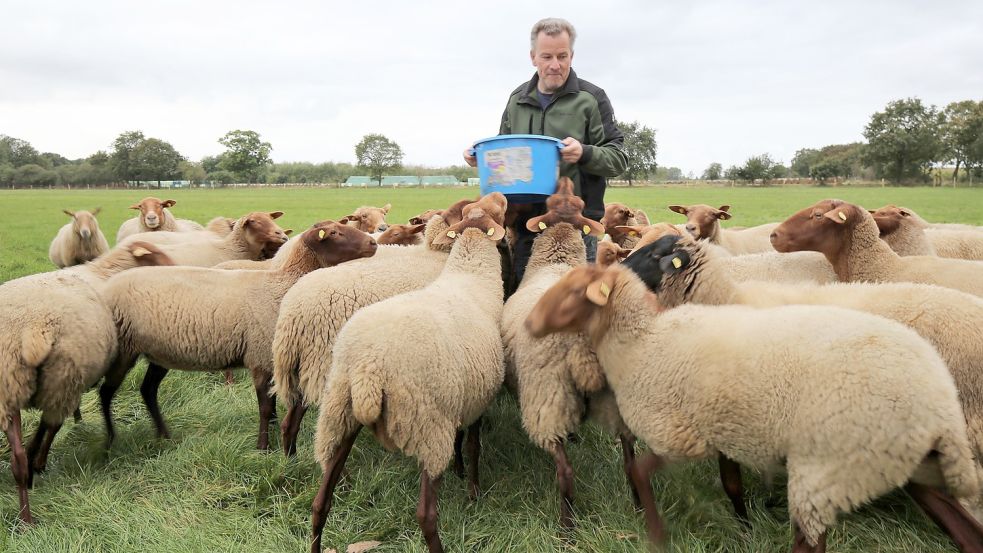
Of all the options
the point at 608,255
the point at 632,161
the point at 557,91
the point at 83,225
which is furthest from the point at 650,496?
the point at 632,161

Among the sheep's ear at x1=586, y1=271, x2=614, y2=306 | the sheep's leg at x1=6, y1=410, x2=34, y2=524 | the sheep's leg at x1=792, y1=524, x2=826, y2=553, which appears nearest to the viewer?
the sheep's leg at x1=792, y1=524, x2=826, y2=553

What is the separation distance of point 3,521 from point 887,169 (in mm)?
79403

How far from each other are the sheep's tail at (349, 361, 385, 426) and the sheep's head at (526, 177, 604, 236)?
193cm

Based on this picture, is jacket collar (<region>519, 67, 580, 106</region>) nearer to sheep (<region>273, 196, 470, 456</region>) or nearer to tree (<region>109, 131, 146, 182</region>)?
sheep (<region>273, 196, 470, 456</region>)

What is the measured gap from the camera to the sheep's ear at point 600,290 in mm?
3000

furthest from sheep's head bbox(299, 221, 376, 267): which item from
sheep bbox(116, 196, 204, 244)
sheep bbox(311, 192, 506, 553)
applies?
sheep bbox(116, 196, 204, 244)

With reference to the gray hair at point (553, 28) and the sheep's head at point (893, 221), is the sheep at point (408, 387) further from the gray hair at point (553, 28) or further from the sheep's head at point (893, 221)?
the sheep's head at point (893, 221)

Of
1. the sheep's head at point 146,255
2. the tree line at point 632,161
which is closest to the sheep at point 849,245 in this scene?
the sheep's head at point 146,255

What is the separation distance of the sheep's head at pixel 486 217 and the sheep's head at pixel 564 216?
0.78ft

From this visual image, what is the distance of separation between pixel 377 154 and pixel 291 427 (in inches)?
4145

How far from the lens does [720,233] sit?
25.2ft

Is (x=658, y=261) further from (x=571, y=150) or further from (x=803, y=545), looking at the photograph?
(x=803, y=545)

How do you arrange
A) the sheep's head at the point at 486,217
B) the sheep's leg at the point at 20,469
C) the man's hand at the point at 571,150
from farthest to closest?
the sheep's head at the point at 486,217
the man's hand at the point at 571,150
the sheep's leg at the point at 20,469

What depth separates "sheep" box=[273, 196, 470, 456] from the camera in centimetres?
385
